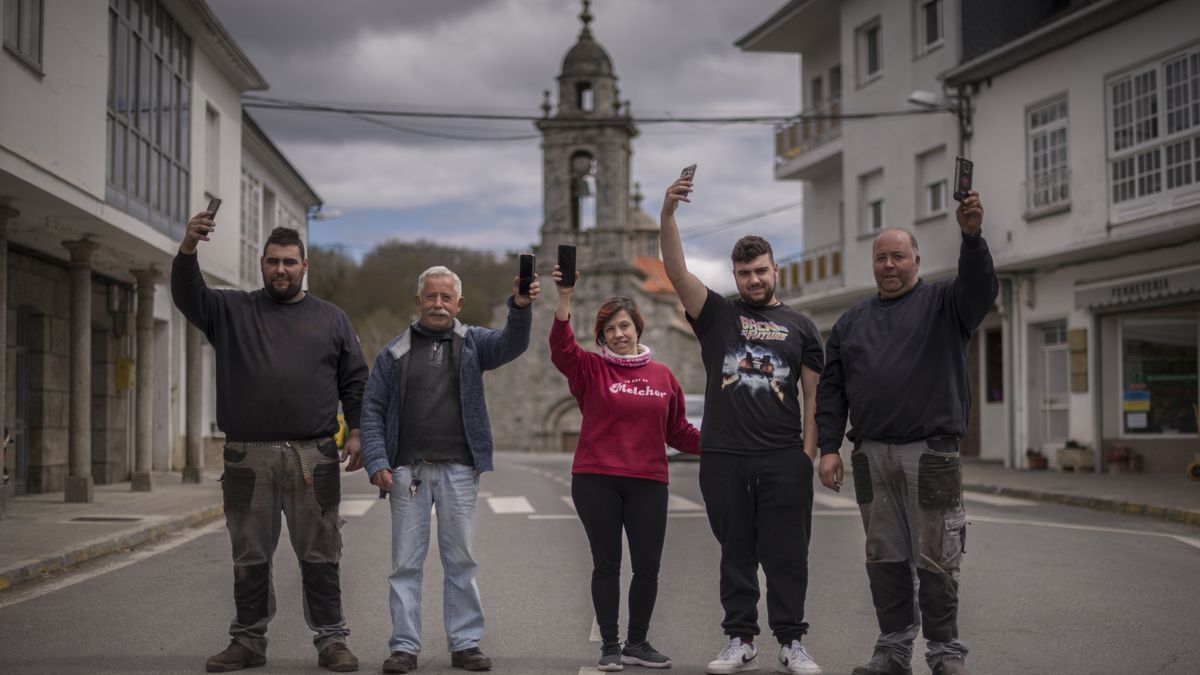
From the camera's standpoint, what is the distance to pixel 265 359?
625cm

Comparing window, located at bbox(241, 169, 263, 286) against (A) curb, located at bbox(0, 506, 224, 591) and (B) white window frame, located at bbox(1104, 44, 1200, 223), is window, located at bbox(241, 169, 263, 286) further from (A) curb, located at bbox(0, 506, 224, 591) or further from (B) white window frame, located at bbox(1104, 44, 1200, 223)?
(B) white window frame, located at bbox(1104, 44, 1200, 223)

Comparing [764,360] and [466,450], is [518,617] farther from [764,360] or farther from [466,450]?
[764,360]

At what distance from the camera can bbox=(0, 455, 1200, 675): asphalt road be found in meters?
6.44

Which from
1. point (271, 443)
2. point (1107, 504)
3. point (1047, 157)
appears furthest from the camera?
point (1047, 157)

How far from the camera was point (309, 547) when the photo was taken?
6258 millimetres

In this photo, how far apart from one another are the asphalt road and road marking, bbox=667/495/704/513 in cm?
241

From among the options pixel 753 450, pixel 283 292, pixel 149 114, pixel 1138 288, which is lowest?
pixel 753 450

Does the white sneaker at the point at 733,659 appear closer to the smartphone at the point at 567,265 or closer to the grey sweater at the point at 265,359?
the smartphone at the point at 567,265

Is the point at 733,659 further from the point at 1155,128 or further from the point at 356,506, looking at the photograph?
the point at 1155,128

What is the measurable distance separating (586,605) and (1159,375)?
1554 centimetres

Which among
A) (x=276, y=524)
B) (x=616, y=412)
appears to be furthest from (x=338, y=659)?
(x=616, y=412)

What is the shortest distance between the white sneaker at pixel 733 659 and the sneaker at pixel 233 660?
2.18m

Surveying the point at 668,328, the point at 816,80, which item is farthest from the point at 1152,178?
the point at 668,328

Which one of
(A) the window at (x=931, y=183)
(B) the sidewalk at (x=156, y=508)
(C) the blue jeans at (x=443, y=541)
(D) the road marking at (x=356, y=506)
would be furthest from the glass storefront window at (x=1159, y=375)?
(C) the blue jeans at (x=443, y=541)
